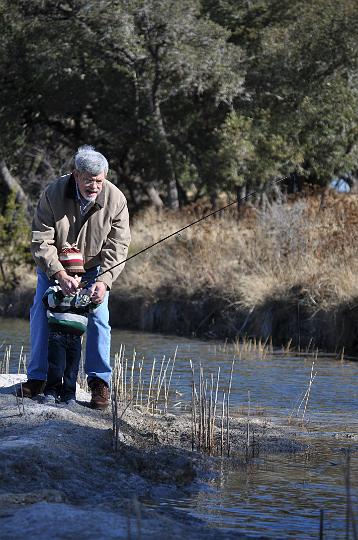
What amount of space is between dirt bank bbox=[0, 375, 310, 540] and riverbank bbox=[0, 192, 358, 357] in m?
7.85

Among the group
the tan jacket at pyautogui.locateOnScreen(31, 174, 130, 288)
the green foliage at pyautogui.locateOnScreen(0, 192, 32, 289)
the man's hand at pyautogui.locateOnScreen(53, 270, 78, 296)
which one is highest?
the green foliage at pyautogui.locateOnScreen(0, 192, 32, 289)

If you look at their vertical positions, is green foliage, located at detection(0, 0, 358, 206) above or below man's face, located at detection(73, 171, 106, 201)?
above

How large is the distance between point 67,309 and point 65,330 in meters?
0.16

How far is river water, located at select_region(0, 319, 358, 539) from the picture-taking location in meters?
6.32

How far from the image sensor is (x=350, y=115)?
30688mm

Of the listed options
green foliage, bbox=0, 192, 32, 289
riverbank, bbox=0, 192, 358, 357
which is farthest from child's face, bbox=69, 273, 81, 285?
green foliage, bbox=0, 192, 32, 289

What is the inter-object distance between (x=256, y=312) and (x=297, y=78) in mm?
13672

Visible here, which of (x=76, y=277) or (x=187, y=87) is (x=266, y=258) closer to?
(x=187, y=87)

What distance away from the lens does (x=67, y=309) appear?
8258mm

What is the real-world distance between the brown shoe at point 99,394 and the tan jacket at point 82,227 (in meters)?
0.70

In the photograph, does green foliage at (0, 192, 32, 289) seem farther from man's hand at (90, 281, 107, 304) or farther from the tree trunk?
man's hand at (90, 281, 107, 304)

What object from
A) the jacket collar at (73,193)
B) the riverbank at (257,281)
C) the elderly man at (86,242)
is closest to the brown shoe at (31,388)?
the elderly man at (86,242)

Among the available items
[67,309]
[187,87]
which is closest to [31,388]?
[67,309]

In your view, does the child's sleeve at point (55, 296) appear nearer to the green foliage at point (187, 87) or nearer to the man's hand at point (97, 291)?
the man's hand at point (97, 291)
